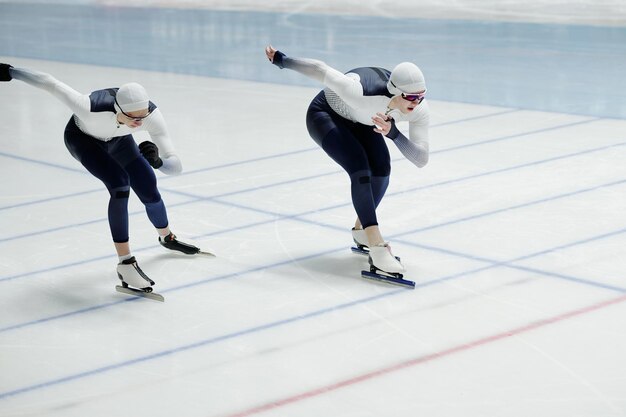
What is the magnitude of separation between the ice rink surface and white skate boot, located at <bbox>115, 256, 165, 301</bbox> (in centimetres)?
6

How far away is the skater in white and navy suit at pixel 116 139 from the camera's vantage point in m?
6.43

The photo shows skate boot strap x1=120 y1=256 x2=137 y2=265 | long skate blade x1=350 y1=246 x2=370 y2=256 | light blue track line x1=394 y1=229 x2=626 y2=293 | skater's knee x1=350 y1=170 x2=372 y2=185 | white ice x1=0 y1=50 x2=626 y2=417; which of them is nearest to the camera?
white ice x1=0 y1=50 x2=626 y2=417

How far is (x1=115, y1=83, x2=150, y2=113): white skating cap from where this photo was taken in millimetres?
6328

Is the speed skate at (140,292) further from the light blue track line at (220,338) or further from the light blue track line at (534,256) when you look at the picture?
the light blue track line at (534,256)

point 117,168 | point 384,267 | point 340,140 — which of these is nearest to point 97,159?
point 117,168

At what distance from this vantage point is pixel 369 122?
6.79 metres

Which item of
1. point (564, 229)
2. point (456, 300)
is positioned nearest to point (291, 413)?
point (456, 300)

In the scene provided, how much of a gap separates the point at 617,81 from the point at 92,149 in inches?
357

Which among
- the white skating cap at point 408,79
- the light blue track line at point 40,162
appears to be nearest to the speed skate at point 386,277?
the white skating cap at point 408,79

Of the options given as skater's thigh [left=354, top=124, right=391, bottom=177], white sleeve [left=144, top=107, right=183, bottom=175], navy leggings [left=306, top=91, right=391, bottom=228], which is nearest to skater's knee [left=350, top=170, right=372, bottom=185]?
navy leggings [left=306, top=91, right=391, bottom=228]

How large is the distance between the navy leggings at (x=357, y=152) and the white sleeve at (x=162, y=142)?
0.85 metres

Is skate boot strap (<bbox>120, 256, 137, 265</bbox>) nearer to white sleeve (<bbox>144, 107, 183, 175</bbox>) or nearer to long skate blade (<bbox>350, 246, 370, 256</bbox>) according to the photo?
white sleeve (<bbox>144, 107, 183, 175</bbox>)

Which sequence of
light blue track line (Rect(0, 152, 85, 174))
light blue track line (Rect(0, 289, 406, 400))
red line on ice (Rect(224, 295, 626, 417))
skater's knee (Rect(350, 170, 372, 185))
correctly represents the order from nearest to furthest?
red line on ice (Rect(224, 295, 626, 417)) < light blue track line (Rect(0, 289, 406, 400)) < skater's knee (Rect(350, 170, 372, 185)) < light blue track line (Rect(0, 152, 85, 174))

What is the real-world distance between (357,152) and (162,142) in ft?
3.74
